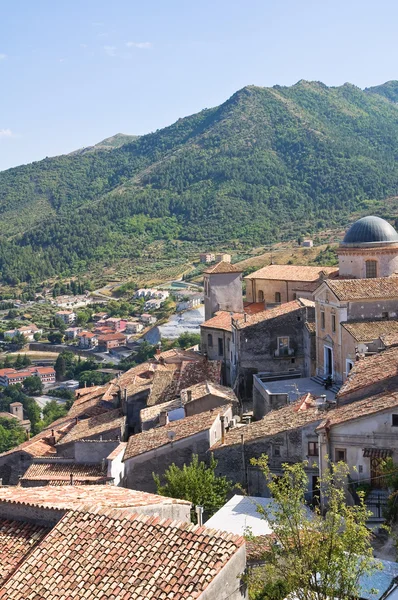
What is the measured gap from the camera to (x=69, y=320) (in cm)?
16012

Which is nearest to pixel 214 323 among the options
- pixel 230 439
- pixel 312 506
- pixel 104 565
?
pixel 230 439

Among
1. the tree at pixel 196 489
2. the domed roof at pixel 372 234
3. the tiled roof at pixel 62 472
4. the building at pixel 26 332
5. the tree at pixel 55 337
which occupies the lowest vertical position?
the tree at pixel 55 337

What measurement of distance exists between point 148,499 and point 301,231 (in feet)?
515

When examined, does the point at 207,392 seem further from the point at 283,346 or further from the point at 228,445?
the point at 228,445

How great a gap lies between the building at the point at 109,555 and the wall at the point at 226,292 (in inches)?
1221

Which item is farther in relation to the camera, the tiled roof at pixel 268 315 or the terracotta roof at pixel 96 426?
the tiled roof at pixel 268 315

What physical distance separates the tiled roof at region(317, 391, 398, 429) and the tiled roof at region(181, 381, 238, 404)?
916 centimetres

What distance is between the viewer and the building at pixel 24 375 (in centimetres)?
11856

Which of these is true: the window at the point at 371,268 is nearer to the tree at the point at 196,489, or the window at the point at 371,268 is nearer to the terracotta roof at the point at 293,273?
the terracotta roof at the point at 293,273

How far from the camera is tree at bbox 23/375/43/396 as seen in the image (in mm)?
111750

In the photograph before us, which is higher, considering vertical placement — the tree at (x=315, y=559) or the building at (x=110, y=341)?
the tree at (x=315, y=559)

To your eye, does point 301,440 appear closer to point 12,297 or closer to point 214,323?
point 214,323

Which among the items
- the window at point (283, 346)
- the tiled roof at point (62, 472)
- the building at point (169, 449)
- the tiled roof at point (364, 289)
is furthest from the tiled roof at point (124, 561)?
the window at point (283, 346)

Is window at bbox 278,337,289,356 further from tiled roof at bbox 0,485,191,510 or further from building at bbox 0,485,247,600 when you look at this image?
building at bbox 0,485,247,600
